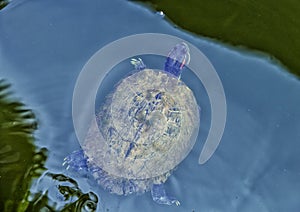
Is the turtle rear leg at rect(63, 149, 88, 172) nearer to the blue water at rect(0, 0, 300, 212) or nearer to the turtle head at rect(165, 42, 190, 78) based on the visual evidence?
the blue water at rect(0, 0, 300, 212)

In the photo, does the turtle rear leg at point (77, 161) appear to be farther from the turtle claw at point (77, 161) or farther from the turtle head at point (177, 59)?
the turtle head at point (177, 59)

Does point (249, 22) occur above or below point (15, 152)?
above

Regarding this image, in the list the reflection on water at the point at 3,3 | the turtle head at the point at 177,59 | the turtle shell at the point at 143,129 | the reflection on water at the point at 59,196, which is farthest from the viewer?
the reflection on water at the point at 3,3

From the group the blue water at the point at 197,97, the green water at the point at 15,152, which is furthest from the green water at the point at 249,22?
the green water at the point at 15,152

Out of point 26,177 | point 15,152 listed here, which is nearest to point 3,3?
point 15,152

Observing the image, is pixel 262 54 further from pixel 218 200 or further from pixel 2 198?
pixel 2 198

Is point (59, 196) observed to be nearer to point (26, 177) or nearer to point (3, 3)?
point (26, 177)

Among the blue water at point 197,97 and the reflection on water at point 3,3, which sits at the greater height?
the reflection on water at point 3,3
